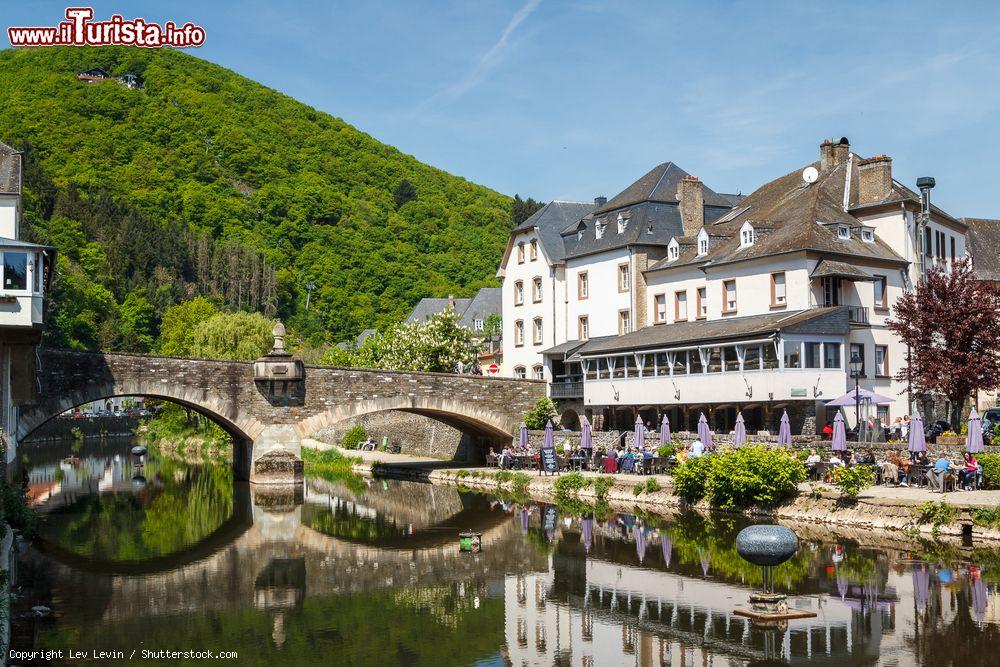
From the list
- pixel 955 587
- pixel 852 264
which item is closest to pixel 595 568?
pixel 955 587

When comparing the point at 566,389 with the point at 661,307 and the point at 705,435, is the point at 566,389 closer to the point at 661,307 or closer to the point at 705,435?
the point at 661,307

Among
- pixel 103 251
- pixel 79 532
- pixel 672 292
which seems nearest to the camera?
pixel 79 532

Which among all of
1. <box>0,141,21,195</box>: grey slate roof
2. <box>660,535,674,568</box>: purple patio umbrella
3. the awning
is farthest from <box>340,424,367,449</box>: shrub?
<box>660,535,674,568</box>: purple patio umbrella

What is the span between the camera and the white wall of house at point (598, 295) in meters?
50.0

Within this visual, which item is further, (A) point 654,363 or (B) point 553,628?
(A) point 654,363

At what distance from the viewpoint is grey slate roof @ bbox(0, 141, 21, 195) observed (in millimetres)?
34500

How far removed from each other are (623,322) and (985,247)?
62.2 feet

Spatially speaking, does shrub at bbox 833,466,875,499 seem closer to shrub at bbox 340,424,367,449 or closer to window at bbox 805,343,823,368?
window at bbox 805,343,823,368

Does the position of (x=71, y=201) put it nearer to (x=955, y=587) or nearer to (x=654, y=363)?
(x=654, y=363)

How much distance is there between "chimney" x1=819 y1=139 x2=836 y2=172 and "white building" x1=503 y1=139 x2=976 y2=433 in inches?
2.4

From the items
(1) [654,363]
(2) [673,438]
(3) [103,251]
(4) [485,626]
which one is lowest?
(4) [485,626]

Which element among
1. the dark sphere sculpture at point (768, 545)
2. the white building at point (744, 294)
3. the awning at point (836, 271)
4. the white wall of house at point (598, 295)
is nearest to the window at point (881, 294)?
the white building at point (744, 294)

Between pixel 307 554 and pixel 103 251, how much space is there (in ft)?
284

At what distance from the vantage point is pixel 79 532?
31.6m
